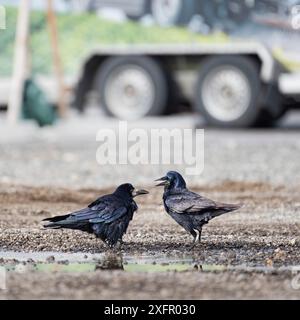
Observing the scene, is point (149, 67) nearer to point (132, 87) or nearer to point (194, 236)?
point (132, 87)

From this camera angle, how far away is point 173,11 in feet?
52.0

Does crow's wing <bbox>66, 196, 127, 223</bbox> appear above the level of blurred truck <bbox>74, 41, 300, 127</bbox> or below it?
below

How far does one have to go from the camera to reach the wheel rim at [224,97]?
52.6 feet

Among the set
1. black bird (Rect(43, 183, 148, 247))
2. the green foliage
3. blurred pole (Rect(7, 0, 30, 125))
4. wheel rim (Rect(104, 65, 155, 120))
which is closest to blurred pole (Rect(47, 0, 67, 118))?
the green foliage

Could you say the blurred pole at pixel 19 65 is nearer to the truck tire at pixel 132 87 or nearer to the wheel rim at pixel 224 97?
the truck tire at pixel 132 87

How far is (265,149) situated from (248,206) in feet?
15.1

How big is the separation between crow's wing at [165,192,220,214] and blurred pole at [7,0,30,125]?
30.3 feet

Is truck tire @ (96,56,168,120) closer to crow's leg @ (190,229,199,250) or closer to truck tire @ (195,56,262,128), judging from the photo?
truck tire @ (195,56,262,128)

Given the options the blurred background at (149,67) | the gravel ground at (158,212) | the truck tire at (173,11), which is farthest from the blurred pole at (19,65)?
the truck tire at (173,11)

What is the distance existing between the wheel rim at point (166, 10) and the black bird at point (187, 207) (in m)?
8.99

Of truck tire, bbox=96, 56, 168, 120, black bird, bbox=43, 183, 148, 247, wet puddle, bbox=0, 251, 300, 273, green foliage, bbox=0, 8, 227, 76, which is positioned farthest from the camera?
truck tire, bbox=96, 56, 168, 120

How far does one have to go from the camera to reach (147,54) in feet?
53.9

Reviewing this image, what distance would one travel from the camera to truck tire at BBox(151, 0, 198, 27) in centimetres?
1584
